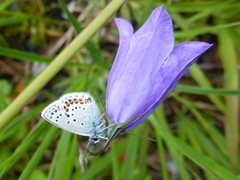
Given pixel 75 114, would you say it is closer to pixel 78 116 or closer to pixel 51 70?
pixel 78 116

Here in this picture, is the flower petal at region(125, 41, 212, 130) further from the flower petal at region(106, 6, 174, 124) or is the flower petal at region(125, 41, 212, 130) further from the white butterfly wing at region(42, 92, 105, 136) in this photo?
the white butterfly wing at region(42, 92, 105, 136)

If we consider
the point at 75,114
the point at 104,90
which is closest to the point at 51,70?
the point at 75,114

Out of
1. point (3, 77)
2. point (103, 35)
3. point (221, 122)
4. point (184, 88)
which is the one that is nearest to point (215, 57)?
point (221, 122)

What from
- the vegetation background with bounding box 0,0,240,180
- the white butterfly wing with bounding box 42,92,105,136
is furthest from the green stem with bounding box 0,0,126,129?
the vegetation background with bounding box 0,0,240,180

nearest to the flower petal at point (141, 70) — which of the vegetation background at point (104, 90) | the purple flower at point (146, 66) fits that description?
the purple flower at point (146, 66)

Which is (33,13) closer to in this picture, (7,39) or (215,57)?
(7,39)

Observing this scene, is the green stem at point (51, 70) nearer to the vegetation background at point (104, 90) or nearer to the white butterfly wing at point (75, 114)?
the white butterfly wing at point (75, 114)
